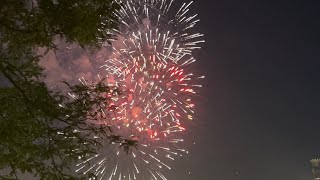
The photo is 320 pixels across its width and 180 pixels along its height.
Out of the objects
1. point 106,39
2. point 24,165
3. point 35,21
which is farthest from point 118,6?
point 24,165

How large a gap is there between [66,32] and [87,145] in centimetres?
256

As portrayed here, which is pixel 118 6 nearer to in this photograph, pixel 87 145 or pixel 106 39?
pixel 106 39

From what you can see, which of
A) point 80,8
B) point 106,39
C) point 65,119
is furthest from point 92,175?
point 80,8

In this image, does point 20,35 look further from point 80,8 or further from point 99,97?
point 99,97

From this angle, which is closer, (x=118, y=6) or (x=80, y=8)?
(x=80, y=8)


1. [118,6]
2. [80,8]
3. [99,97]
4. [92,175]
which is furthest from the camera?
[99,97]

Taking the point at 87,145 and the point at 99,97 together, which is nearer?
the point at 87,145

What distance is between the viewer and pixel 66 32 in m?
7.74

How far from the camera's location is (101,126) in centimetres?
916

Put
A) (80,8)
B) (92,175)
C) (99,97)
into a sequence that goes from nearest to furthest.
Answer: (80,8) < (92,175) < (99,97)

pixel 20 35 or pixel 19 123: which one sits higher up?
pixel 20 35

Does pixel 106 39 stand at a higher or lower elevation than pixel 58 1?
lower

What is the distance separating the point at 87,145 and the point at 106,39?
240 cm

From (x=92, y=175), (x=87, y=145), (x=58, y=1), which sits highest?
(x=58, y=1)
